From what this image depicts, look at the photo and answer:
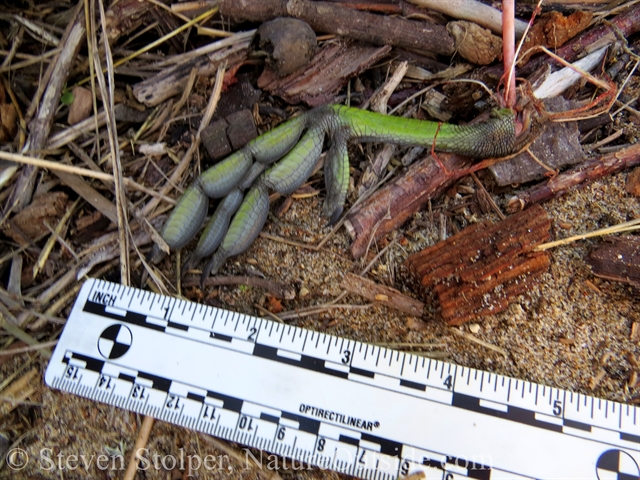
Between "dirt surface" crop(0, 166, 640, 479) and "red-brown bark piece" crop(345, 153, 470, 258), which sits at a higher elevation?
"red-brown bark piece" crop(345, 153, 470, 258)

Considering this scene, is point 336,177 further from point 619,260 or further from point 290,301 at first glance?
point 619,260

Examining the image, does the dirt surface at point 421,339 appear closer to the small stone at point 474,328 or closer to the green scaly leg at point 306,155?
the small stone at point 474,328

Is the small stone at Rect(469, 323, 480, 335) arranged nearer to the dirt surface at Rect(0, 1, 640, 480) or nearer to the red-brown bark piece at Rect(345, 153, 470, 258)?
the dirt surface at Rect(0, 1, 640, 480)

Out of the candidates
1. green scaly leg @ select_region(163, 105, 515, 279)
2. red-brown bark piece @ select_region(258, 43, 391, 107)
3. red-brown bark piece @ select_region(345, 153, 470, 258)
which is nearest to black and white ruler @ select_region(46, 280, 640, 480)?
green scaly leg @ select_region(163, 105, 515, 279)

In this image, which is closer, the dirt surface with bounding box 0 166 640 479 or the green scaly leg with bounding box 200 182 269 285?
the dirt surface with bounding box 0 166 640 479

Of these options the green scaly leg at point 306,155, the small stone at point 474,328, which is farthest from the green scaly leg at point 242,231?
the small stone at point 474,328

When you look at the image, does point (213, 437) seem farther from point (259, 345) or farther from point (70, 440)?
point (70, 440)

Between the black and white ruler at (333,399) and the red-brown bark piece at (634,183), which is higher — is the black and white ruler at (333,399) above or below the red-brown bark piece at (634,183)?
below
